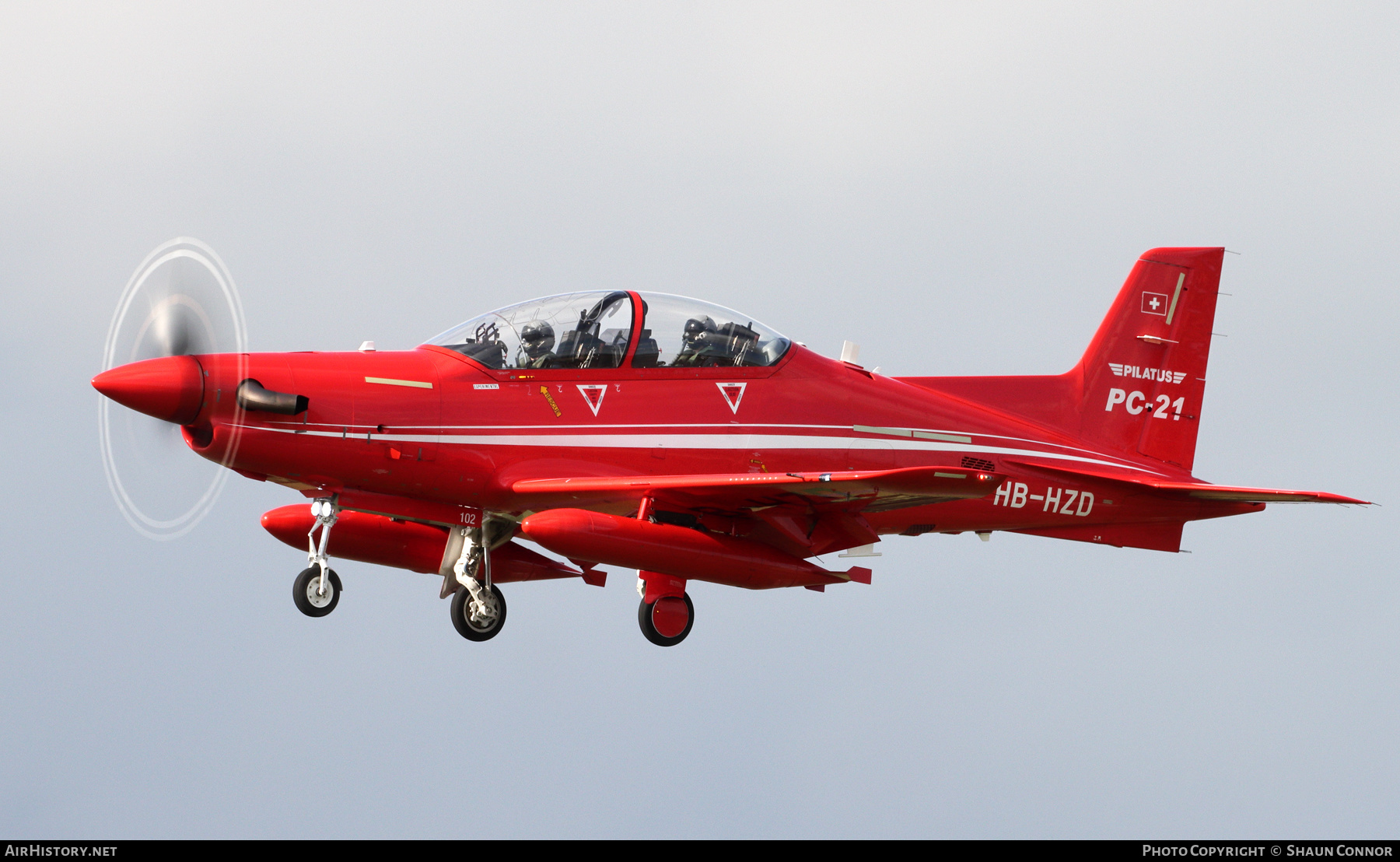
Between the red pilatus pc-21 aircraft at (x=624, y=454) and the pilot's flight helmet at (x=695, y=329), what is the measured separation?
0.03 m

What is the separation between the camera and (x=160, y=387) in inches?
587

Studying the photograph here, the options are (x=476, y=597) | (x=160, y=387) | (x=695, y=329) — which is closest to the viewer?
(x=160, y=387)

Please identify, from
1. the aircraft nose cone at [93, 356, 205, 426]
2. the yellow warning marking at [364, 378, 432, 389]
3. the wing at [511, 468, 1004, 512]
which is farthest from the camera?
the yellow warning marking at [364, 378, 432, 389]

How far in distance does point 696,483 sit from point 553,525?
1.76 metres

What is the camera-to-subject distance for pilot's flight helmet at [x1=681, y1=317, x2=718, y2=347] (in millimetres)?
17047

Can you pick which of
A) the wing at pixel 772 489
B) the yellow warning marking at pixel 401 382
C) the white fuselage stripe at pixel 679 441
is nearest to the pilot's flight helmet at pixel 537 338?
the white fuselage stripe at pixel 679 441

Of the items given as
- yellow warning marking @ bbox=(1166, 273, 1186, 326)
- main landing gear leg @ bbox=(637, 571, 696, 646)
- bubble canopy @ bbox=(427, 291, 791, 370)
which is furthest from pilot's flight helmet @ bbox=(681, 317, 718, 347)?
yellow warning marking @ bbox=(1166, 273, 1186, 326)

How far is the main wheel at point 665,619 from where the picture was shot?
17.2 metres

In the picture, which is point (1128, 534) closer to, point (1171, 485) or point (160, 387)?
point (1171, 485)

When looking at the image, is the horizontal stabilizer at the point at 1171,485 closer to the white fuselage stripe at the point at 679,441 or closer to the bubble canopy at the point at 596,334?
the white fuselage stripe at the point at 679,441

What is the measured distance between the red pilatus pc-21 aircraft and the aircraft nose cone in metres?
0.02

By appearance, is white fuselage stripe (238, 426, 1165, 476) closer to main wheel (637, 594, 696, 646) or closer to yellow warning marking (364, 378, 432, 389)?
yellow warning marking (364, 378, 432, 389)

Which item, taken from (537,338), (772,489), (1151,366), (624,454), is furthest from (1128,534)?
(537,338)

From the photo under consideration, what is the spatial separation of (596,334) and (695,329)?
43.5 inches
